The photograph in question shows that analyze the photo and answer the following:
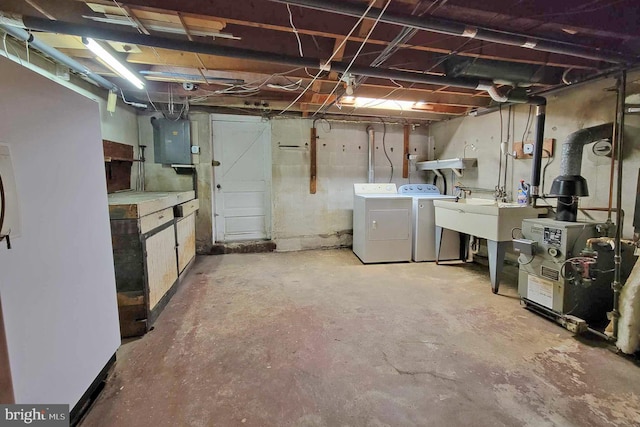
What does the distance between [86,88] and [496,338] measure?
4.29 metres

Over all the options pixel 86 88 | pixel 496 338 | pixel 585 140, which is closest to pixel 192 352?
pixel 496 338

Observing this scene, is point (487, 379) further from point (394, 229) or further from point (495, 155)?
point (495, 155)

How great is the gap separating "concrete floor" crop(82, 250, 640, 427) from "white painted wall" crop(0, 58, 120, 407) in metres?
0.37

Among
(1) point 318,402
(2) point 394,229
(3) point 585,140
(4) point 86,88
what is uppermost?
(4) point 86,88

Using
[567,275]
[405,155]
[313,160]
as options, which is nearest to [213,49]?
[313,160]

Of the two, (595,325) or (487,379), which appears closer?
(487,379)

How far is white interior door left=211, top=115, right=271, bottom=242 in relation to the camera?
14.2ft

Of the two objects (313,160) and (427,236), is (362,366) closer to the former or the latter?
(427,236)

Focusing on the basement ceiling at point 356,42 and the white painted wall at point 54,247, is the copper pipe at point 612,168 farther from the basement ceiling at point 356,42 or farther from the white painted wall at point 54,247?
the white painted wall at point 54,247

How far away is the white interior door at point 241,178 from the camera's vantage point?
170 inches

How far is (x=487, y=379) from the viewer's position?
164 centimetres

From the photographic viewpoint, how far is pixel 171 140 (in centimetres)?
396

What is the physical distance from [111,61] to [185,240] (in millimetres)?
1898

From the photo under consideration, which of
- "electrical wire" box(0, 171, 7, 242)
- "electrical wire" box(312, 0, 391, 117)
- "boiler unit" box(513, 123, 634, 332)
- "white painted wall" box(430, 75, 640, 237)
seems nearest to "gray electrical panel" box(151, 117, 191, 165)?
"electrical wire" box(312, 0, 391, 117)
